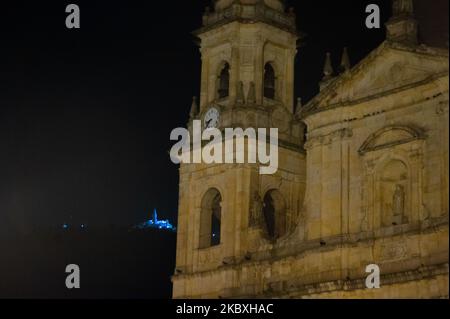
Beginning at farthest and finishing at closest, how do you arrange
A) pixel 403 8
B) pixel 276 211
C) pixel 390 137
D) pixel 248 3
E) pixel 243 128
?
pixel 248 3
pixel 276 211
pixel 243 128
pixel 403 8
pixel 390 137

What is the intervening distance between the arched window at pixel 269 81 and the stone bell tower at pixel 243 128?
0.11 feet

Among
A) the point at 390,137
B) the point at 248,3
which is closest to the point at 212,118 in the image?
the point at 248,3

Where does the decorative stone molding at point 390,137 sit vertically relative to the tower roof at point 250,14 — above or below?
below

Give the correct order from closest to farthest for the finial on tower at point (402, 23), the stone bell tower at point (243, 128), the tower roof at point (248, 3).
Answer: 1. the finial on tower at point (402, 23)
2. the stone bell tower at point (243, 128)
3. the tower roof at point (248, 3)

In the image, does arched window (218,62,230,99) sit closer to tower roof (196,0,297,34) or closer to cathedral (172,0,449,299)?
cathedral (172,0,449,299)

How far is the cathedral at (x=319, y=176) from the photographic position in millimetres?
35000

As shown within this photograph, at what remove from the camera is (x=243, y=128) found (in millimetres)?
40969

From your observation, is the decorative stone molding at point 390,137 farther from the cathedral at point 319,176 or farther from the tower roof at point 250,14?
the tower roof at point 250,14

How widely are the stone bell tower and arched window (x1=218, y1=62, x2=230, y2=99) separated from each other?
0.01m

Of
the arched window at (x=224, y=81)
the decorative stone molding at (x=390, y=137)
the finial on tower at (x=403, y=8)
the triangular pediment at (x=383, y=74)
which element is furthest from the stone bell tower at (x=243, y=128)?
the finial on tower at (x=403, y=8)

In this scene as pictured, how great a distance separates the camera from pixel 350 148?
3753 cm

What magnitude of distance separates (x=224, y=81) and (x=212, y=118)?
5.16 feet

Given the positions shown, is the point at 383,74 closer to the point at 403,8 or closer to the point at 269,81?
the point at 403,8
